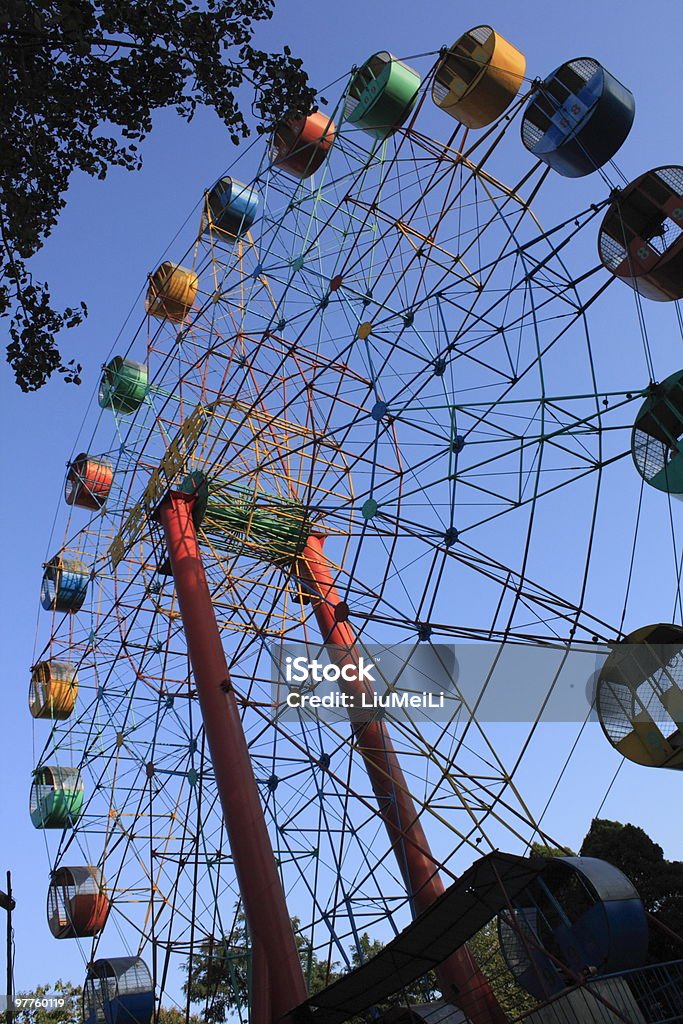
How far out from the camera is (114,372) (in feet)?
79.5

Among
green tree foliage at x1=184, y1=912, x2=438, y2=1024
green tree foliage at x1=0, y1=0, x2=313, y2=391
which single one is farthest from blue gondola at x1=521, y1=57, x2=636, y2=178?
green tree foliage at x1=184, y1=912, x2=438, y2=1024

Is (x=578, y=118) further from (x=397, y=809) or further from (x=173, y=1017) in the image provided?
(x=173, y=1017)

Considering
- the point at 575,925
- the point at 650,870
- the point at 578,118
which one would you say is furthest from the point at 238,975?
the point at 578,118

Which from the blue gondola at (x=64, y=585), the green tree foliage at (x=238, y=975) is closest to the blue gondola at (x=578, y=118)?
the green tree foliage at (x=238, y=975)

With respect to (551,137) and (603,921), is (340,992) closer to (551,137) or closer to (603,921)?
(603,921)

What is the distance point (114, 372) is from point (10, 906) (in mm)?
15025

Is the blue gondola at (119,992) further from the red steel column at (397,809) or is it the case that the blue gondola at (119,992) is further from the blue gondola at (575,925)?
the blue gondola at (575,925)

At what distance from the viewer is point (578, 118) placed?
13.2 m

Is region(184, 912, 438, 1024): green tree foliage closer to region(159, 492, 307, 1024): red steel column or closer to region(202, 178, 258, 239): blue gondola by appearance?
region(159, 492, 307, 1024): red steel column

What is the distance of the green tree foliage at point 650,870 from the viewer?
1978 centimetres

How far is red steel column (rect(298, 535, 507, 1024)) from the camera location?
14.1 metres

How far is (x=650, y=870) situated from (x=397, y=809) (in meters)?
8.62

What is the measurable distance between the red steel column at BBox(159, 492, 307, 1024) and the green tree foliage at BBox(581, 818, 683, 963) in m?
8.15

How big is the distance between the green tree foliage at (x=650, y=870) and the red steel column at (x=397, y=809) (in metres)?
5.21
